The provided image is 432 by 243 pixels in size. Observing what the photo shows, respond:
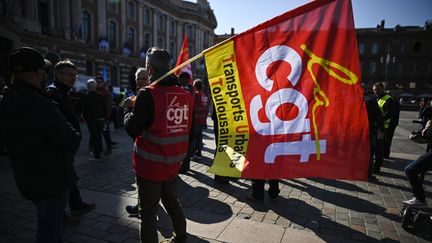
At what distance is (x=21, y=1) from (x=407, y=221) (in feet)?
91.6

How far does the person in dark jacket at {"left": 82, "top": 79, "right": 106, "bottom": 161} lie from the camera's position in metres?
6.69

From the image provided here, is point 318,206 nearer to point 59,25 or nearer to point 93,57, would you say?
point 59,25

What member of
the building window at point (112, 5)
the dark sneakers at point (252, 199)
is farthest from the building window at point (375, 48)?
the dark sneakers at point (252, 199)

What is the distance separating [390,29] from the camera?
53969 millimetres

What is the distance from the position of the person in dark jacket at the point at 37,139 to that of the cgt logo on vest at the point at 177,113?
0.79 m

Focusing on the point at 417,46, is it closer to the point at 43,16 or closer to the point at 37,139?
the point at 43,16

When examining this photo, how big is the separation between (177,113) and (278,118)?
95cm

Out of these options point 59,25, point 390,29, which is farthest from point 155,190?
point 390,29

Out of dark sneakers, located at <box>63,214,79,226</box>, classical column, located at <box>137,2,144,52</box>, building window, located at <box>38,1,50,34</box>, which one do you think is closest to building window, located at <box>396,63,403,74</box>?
classical column, located at <box>137,2,144,52</box>

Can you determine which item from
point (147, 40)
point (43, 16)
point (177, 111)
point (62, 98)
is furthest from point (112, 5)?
point (177, 111)

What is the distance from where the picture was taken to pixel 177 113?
266cm

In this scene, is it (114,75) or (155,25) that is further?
(155,25)

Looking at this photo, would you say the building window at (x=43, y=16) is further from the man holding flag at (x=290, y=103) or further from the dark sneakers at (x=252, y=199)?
the man holding flag at (x=290, y=103)

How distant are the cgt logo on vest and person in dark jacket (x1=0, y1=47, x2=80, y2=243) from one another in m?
0.79
